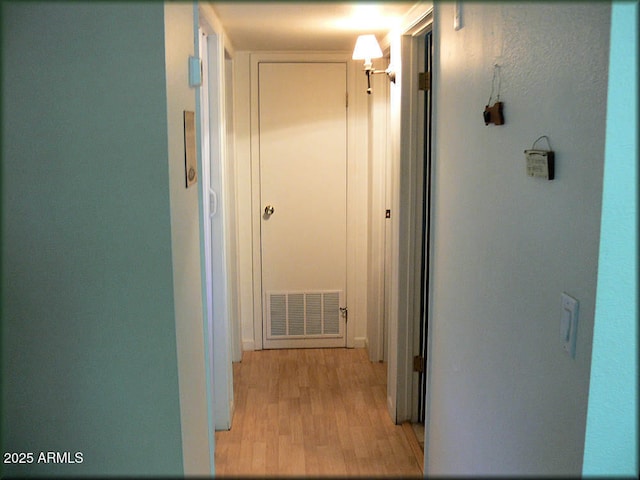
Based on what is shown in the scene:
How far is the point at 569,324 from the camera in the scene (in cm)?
112

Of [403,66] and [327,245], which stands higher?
[403,66]

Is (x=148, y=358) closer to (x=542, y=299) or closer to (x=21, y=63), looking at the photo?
(x=21, y=63)

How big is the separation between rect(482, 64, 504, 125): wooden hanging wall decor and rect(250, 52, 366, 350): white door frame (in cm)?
236

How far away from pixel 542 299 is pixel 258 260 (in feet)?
9.23

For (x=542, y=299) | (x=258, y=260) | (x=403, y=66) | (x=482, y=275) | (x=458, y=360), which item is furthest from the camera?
(x=258, y=260)

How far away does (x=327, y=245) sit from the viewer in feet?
13.0

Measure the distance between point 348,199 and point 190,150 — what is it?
8.18ft

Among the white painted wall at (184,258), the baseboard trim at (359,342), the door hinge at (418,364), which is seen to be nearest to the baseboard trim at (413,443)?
the door hinge at (418,364)

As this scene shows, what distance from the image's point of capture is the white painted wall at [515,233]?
1078 mm

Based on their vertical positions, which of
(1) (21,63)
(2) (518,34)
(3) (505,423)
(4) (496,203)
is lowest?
(3) (505,423)

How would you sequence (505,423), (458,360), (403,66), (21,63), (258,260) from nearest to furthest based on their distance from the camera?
1. (21,63)
2. (505,423)
3. (458,360)
4. (403,66)
5. (258,260)

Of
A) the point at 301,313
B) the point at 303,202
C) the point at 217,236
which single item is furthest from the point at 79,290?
the point at 301,313

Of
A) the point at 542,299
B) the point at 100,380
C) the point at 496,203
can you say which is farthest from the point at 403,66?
the point at 100,380

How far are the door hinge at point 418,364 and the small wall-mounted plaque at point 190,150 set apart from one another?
176cm
